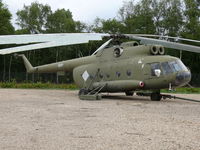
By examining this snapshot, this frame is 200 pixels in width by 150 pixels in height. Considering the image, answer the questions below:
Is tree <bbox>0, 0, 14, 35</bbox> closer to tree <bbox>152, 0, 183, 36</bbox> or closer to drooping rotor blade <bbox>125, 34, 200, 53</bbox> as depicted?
tree <bbox>152, 0, 183, 36</bbox>

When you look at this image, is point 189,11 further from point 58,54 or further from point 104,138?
point 104,138

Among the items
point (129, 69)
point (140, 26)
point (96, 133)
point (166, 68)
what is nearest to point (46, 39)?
point (129, 69)

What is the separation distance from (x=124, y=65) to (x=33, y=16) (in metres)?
51.2

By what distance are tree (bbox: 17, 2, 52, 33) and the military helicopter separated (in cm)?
4568

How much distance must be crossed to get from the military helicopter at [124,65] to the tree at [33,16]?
45681mm

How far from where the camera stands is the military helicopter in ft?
39.2

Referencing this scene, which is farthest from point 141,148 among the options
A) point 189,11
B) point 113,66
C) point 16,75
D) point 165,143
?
point 189,11

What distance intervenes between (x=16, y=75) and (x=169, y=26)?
25.3 meters

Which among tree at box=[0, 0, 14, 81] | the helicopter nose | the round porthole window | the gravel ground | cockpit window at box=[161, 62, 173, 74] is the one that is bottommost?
the gravel ground

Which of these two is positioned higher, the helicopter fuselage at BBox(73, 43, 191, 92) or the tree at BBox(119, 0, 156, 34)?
the tree at BBox(119, 0, 156, 34)

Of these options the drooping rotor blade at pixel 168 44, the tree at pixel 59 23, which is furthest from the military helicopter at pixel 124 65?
the tree at pixel 59 23

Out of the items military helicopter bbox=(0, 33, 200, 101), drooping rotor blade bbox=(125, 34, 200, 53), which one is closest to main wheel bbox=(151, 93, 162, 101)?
military helicopter bbox=(0, 33, 200, 101)

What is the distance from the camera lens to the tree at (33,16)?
199 feet

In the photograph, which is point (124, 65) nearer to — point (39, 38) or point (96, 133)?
point (39, 38)
